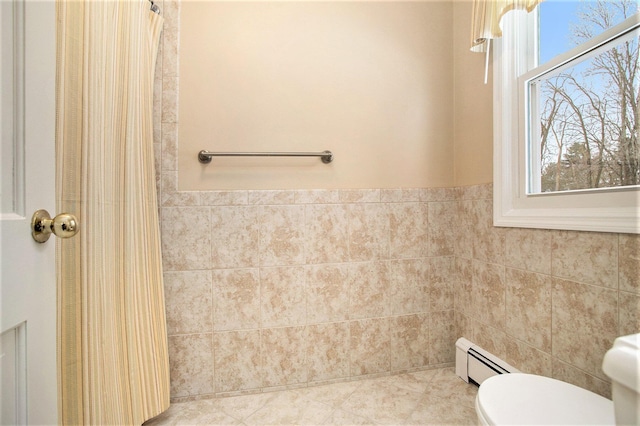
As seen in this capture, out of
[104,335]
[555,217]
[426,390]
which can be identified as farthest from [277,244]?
[555,217]

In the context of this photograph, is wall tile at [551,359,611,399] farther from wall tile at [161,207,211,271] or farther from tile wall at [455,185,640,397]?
wall tile at [161,207,211,271]

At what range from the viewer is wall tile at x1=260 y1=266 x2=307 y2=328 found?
1.44 meters

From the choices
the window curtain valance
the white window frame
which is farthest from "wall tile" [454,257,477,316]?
the window curtain valance

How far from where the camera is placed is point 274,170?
4.82 ft

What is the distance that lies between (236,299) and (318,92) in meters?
1.06

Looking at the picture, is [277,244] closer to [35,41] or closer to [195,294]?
→ [195,294]

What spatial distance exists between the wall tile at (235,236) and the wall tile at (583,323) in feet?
3.92

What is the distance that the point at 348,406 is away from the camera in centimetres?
132

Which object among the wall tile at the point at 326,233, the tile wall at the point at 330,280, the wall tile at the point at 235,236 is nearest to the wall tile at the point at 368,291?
the tile wall at the point at 330,280

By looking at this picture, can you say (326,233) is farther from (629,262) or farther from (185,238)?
(629,262)

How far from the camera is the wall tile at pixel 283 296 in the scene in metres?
1.44

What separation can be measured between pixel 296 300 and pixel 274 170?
2.05 feet

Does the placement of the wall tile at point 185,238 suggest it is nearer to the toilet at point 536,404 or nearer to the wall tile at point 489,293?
A: the toilet at point 536,404

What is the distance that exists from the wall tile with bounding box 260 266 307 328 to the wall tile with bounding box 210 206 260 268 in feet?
Result: 0.35
